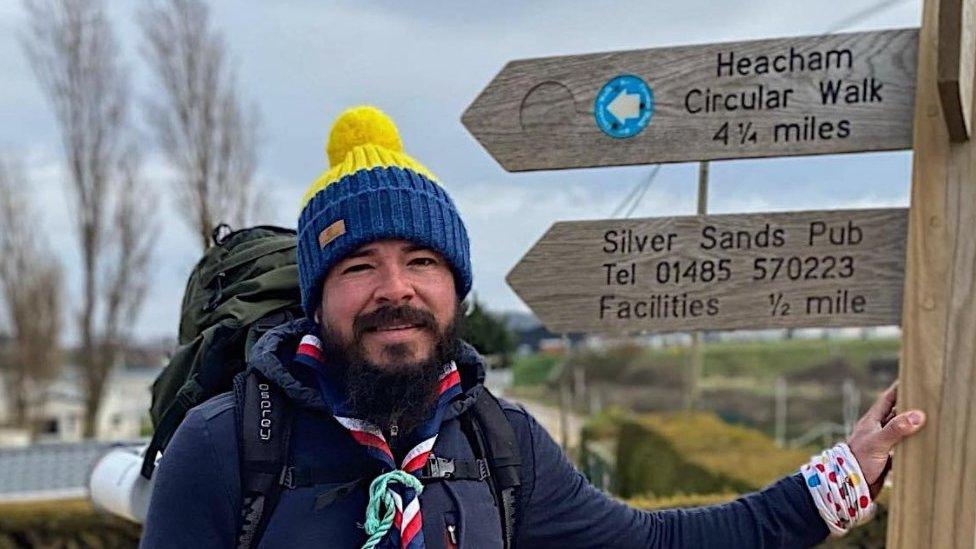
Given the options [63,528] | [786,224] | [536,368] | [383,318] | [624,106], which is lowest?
[63,528]

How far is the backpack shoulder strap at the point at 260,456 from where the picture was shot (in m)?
1.71

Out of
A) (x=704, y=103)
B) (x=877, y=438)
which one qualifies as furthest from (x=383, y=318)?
(x=877, y=438)

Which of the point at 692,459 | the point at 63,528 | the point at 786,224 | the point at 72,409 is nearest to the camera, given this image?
the point at 786,224

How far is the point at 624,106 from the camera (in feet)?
6.94

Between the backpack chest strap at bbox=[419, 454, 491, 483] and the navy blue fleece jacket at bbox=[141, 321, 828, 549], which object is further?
the backpack chest strap at bbox=[419, 454, 491, 483]

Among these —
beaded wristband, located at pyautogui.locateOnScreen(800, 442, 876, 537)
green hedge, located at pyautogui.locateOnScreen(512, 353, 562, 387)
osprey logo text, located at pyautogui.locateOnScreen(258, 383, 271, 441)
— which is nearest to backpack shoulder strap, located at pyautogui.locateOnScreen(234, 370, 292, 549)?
osprey logo text, located at pyautogui.locateOnScreen(258, 383, 271, 441)

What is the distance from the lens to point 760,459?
7891 mm

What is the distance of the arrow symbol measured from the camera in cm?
211

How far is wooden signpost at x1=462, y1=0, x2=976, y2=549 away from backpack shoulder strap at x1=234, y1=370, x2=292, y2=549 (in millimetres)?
636

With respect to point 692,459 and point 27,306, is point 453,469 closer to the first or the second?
point 692,459

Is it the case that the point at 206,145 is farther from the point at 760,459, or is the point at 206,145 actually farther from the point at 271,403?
the point at 271,403

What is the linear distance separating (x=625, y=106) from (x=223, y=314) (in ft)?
3.16

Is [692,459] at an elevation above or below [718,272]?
below

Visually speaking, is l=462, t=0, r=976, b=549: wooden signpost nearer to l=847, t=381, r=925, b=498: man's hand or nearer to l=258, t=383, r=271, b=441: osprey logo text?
l=847, t=381, r=925, b=498: man's hand
